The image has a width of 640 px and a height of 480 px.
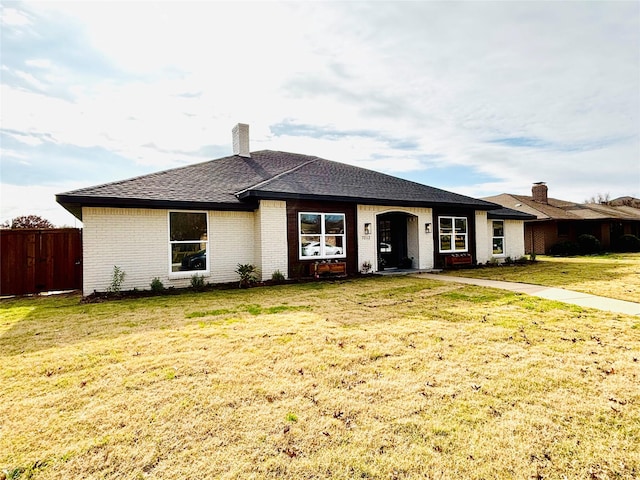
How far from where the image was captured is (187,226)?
34.1ft

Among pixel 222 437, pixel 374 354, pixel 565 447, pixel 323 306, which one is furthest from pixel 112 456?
pixel 323 306

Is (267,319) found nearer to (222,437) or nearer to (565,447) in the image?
(222,437)

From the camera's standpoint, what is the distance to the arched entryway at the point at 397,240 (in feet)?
47.5

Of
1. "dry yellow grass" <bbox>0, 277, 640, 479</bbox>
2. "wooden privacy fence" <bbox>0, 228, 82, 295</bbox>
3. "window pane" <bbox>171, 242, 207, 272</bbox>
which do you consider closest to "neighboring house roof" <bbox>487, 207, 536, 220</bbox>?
"dry yellow grass" <bbox>0, 277, 640, 479</bbox>

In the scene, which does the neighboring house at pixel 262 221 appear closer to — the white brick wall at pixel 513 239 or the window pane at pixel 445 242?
the window pane at pixel 445 242

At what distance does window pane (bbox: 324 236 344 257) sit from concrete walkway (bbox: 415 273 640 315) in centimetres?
382

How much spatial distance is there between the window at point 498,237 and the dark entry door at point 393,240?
6.02 metres

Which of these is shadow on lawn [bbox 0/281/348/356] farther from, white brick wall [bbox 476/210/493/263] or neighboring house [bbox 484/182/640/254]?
neighboring house [bbox 484/182/640/254]

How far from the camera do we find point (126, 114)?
1202 centimetres

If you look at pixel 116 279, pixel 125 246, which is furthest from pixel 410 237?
pixel 116 279

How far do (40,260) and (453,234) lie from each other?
52.7 feet

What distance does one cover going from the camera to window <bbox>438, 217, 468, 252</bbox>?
1502cm

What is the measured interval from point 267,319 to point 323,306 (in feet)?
5.05

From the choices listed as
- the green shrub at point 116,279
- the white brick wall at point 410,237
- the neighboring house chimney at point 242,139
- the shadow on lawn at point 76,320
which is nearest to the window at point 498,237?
the white brick wall at point 410,237
